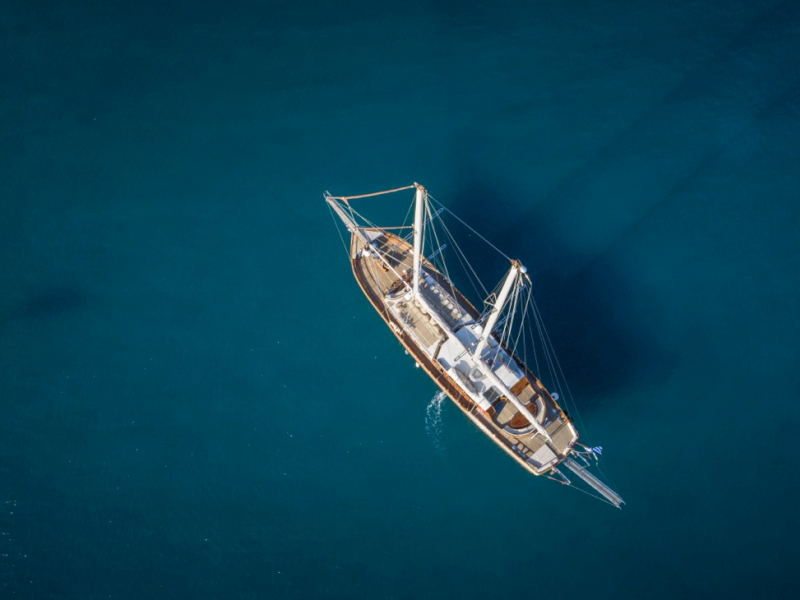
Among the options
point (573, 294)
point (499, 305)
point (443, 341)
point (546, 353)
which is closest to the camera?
point (499, 305)

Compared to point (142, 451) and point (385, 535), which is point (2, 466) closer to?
point (142, 451)

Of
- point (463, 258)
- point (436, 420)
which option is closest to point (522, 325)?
point (463, 258)

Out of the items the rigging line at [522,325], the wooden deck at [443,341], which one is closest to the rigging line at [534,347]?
the rigging line at [522,325]

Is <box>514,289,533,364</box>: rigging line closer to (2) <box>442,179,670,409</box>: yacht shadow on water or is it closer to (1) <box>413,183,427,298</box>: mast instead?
(2) <box>442,179,670,409</box>: yacht shadow on water

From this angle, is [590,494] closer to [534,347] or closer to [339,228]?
[534,347]

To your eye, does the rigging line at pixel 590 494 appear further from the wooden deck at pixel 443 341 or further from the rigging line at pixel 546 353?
the rigging line at pixel 546 353

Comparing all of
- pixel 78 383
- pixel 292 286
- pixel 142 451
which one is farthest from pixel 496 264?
pixel 78 383

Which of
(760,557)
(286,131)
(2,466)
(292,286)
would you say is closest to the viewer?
(760,557)
